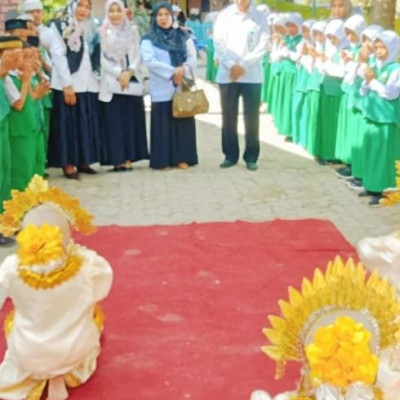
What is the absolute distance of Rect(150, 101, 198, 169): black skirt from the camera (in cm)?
755

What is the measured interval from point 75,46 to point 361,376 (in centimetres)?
538

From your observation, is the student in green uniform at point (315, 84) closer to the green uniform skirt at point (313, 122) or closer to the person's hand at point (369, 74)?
the green uniform skirt at point (313, 122)

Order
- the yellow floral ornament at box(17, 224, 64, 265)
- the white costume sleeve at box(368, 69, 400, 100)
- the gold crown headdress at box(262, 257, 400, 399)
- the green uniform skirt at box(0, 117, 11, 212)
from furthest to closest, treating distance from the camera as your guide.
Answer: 1. the white costume sleeve at box(368, 69, 400, 100)
2. the green uniform skirt at box(0, 117, 11, 212)
3. the yellow floral ornament at box(17, 224, 64, 265)
4. the gold crown headdress at box(262, 257, 400, 399)

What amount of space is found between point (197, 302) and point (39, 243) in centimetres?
146

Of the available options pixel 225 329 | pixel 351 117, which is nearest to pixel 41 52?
pixel 351 117

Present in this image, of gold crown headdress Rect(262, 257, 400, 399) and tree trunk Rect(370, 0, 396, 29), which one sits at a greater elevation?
tree trunk Rect(370, 0, 396, 29)

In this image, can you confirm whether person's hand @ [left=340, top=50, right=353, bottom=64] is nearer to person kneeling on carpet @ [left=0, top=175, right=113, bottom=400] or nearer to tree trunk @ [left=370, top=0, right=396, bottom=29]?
tree trunk @ [left=370, top=0, right=396, bottom=29]

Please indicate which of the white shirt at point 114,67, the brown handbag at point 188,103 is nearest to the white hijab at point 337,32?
the brown handbag at point 188,103

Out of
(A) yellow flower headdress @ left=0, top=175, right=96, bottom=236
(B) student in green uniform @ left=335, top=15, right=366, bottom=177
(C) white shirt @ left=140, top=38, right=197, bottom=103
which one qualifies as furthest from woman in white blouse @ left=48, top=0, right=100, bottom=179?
(A) yellow flower headdress @ left=0, top=175, right=96, bottom=236

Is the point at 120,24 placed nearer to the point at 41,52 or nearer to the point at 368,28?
the point at 41,52

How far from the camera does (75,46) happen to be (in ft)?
22.8

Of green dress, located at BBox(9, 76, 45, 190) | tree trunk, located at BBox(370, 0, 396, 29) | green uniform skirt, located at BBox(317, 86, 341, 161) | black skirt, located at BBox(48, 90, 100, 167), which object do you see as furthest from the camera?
tree trunk, located at BBox(370, 0, 396, 29)

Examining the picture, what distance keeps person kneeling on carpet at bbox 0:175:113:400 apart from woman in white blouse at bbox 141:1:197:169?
4.22 metres

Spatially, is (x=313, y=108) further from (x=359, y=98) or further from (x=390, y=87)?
(x=390, y=87)
